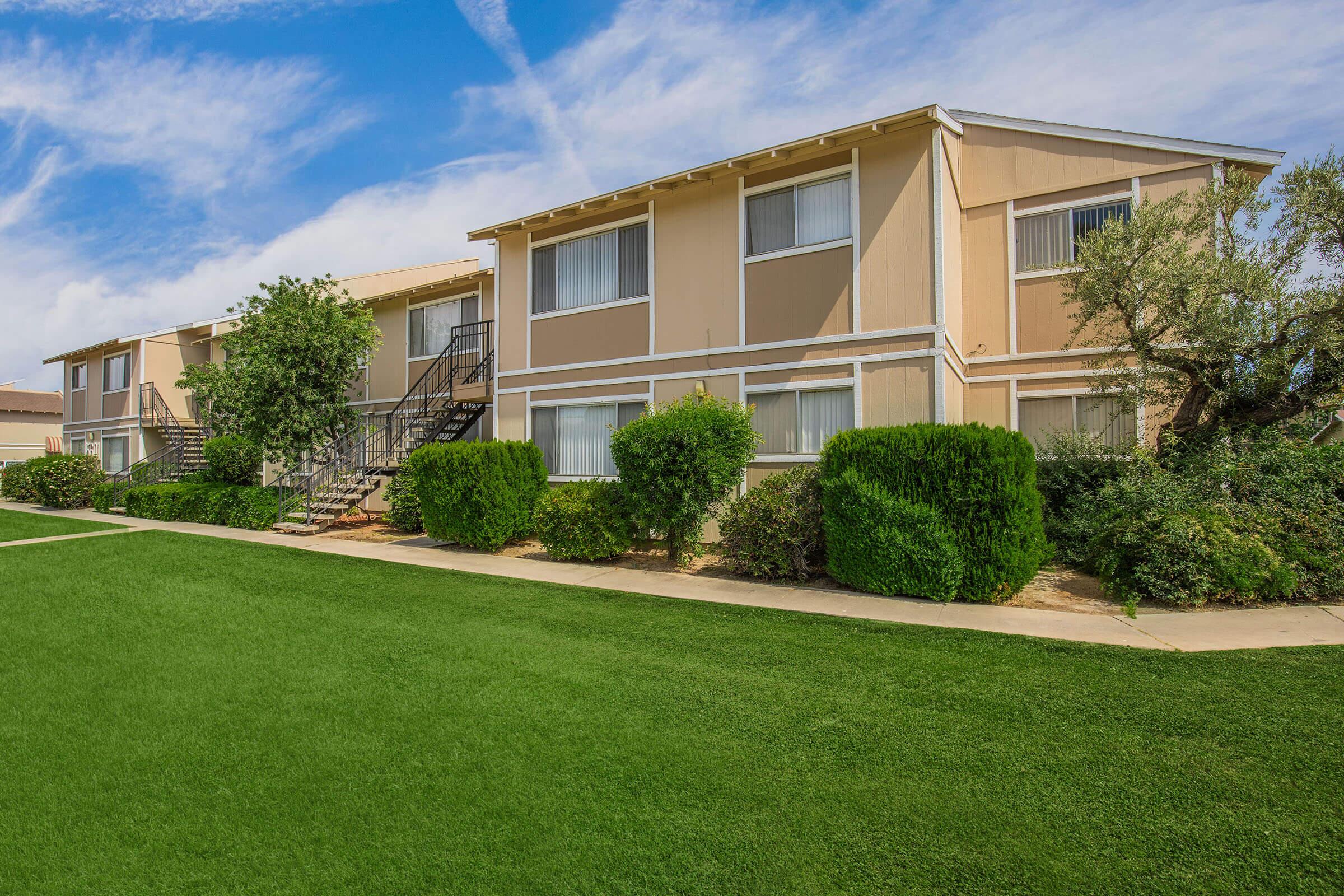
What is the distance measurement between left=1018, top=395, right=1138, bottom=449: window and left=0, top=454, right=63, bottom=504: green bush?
28.3 m

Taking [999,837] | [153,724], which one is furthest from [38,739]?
[999,837]

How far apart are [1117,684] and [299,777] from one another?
540 cm

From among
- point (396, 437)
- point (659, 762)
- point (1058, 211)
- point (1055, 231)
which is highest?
point (1058, 211)

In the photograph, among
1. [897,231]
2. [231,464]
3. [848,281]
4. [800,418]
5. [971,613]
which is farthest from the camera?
[231,464]

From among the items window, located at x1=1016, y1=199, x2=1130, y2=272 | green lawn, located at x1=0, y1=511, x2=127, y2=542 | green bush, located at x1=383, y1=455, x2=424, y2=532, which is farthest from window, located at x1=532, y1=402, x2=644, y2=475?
green lawn, located at x1=0, y1=511, x2=127, y2=542

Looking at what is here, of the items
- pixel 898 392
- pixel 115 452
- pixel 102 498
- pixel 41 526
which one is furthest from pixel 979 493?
pixel 115 452

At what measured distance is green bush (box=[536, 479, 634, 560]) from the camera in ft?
34.3

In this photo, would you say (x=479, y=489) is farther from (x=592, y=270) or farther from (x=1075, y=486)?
(x=1075, y=486)

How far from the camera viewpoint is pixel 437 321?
734 inches

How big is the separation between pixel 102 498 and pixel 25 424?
1119 inches

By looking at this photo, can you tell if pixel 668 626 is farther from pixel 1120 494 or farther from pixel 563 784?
pixel 1120 494

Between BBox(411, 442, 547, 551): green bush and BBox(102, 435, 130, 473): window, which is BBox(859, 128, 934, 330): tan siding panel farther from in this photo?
BBox(102, 435, 130, 473): window

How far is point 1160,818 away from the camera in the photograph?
137 inches

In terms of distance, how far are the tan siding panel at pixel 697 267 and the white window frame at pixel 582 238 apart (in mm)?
126
